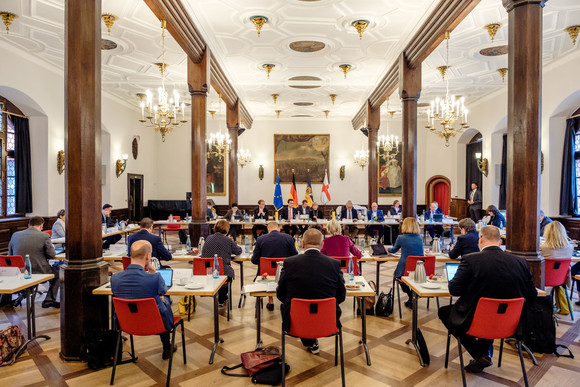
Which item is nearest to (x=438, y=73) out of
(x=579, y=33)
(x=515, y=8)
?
(x=579, y=33)

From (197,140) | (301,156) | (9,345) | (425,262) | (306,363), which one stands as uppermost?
(301,156)

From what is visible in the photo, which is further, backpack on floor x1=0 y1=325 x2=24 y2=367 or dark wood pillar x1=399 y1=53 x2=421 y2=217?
dark wood pillar x1=399 y1=53 x2=421 y2=217

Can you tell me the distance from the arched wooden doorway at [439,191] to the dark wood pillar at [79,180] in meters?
16.0

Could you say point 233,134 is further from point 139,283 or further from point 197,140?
point 139,283

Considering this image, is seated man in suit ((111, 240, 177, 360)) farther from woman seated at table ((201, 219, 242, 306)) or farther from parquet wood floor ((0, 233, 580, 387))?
woman seated at table ((201, 219, 242, 306))

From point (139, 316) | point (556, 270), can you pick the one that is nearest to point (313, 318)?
point (139, 316)

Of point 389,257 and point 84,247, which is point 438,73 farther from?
point 84,247

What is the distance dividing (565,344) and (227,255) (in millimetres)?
4216

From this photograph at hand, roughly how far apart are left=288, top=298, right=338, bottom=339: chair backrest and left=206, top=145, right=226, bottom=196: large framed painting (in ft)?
48.2

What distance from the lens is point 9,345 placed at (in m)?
4.13

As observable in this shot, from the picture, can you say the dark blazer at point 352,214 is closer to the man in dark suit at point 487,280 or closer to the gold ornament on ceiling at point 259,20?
the gold ornament on ceiling at point 259,20

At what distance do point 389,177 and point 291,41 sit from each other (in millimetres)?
10746

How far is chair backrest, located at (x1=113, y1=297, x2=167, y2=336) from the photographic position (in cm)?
341

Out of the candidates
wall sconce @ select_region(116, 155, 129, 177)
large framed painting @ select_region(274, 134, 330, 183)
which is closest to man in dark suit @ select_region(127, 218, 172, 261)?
wall sconce @ select_region(116, 155, 129, 177)
